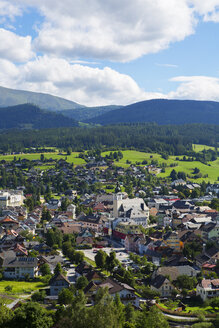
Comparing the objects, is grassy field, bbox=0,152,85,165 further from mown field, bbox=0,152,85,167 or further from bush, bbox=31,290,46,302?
bush, bbox=31,290,46,302

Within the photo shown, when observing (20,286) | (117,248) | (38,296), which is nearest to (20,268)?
(20,286)

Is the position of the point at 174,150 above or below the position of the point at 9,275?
above

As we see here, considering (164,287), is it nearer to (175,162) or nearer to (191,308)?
(191,308)

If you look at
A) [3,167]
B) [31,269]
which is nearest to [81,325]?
[31,269]

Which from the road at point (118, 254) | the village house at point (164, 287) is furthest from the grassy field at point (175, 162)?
the village house at point (164, 287)

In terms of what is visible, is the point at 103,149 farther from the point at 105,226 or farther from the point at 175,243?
the point at 175,243

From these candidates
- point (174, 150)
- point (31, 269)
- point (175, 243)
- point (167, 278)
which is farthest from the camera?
point (174, 150)

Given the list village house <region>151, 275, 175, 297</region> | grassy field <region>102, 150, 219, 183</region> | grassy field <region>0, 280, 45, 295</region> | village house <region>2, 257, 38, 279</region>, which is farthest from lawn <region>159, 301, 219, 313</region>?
grassy field <region>102, 150, 219, 183</region>

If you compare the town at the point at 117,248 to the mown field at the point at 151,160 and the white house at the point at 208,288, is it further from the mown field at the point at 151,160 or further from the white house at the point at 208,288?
the mown field at the point at 151,160
